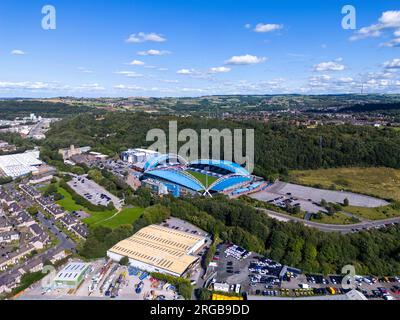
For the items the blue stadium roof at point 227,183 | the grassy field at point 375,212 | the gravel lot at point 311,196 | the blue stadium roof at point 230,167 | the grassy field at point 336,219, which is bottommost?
the grassy field at point 336,219

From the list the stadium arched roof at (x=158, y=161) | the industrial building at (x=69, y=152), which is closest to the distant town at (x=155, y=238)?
the stadium arched roof at (x=158, y=161)

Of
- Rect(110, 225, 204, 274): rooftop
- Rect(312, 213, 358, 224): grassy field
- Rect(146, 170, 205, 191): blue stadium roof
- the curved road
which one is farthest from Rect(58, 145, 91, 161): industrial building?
Rect(312, 213, 358, 224): grassy field

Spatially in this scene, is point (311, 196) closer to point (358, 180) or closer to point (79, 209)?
point (358, 180)

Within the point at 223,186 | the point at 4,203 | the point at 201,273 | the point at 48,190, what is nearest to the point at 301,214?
the point at 223,186

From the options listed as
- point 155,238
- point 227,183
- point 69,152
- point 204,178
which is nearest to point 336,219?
point 227,183

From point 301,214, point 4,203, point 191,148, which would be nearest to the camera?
point 301,214

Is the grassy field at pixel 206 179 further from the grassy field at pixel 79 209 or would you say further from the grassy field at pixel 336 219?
the grassy field at pixel 336 219

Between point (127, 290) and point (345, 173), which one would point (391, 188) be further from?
point (127, 290)
